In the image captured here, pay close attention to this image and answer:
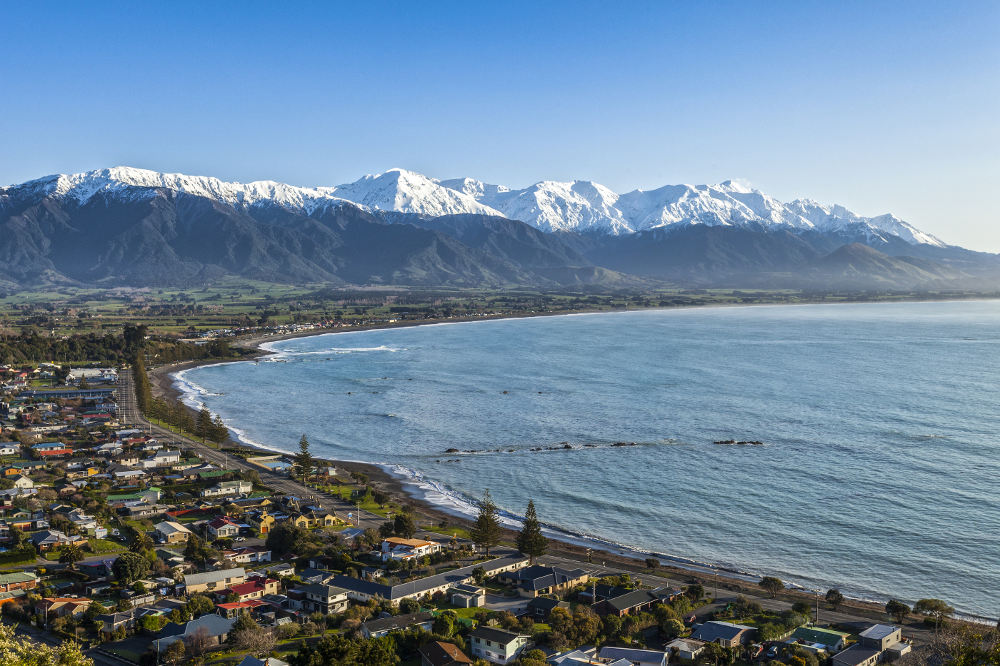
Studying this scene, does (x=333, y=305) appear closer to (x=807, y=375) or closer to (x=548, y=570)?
(x=807, y=375)

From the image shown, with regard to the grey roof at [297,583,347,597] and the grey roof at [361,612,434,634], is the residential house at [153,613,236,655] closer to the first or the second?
the grey roof at [297,583,347,597]

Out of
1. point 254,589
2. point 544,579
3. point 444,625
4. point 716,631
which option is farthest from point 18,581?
point 716,631

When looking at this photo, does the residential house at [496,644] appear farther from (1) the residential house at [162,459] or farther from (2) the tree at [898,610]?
(1) the residential house at [162,459]

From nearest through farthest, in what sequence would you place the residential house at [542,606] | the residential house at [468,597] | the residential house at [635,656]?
1. the residential house at [635,656]
2. the residential house at [542,606]
3. the residential house at [468,597]

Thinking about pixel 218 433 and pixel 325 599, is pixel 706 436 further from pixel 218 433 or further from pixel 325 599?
pixel 325 599

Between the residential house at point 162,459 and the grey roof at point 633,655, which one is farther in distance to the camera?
the residential house at point 162,459

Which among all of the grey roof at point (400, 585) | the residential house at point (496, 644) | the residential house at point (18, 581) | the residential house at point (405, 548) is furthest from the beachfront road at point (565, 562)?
the residential house at point (18, 581)

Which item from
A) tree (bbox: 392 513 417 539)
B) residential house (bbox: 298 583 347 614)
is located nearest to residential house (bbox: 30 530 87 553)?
residential house (bbox: 298 583 347 614)
